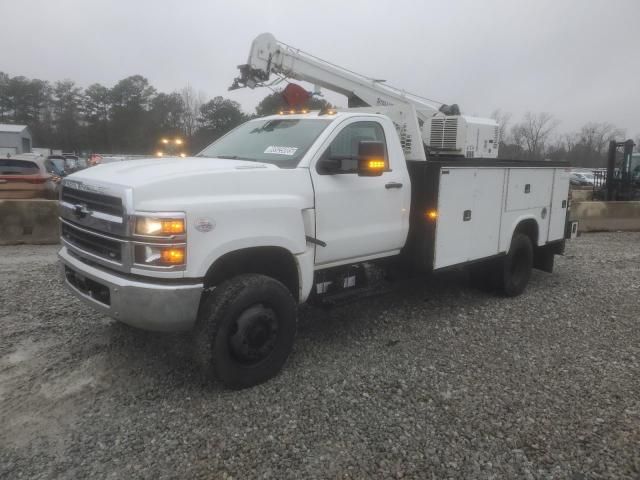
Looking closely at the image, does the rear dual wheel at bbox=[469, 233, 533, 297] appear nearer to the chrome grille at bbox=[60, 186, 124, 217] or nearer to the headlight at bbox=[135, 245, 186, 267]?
the headlight at bbox=[135, 245, 186, 267]

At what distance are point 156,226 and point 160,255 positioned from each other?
188 millimetres

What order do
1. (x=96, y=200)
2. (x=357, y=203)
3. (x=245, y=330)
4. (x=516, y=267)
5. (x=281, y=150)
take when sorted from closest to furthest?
(x=96, y=200) < (x=245, y=330) < (x=281, y=150) < (x=357, y=203) < (x=516, y=267)

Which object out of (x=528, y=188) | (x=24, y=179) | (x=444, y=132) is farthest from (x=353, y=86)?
(x=24, y=179)

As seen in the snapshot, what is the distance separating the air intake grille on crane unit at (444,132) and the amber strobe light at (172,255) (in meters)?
4.45

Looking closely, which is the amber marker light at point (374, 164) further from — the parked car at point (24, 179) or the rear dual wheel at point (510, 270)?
the parked car at point (24, 179)

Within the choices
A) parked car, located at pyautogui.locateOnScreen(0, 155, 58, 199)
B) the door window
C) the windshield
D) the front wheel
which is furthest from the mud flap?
parked car, located at pyautogui.locateOnScreen(0, 155, 58, 199)

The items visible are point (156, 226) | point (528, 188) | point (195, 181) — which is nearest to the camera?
point (156, 226)

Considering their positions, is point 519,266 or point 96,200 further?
point 519,266

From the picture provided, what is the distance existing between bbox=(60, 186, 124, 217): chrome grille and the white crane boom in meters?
4.30

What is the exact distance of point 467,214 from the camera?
16.7 feet

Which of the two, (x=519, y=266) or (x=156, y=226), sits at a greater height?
(x=156, y=226)

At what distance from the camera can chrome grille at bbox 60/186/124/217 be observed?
3139 millimetres

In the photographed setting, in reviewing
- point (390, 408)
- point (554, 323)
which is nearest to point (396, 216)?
point (390, 408)

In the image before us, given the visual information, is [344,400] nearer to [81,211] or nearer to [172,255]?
[172,255]
